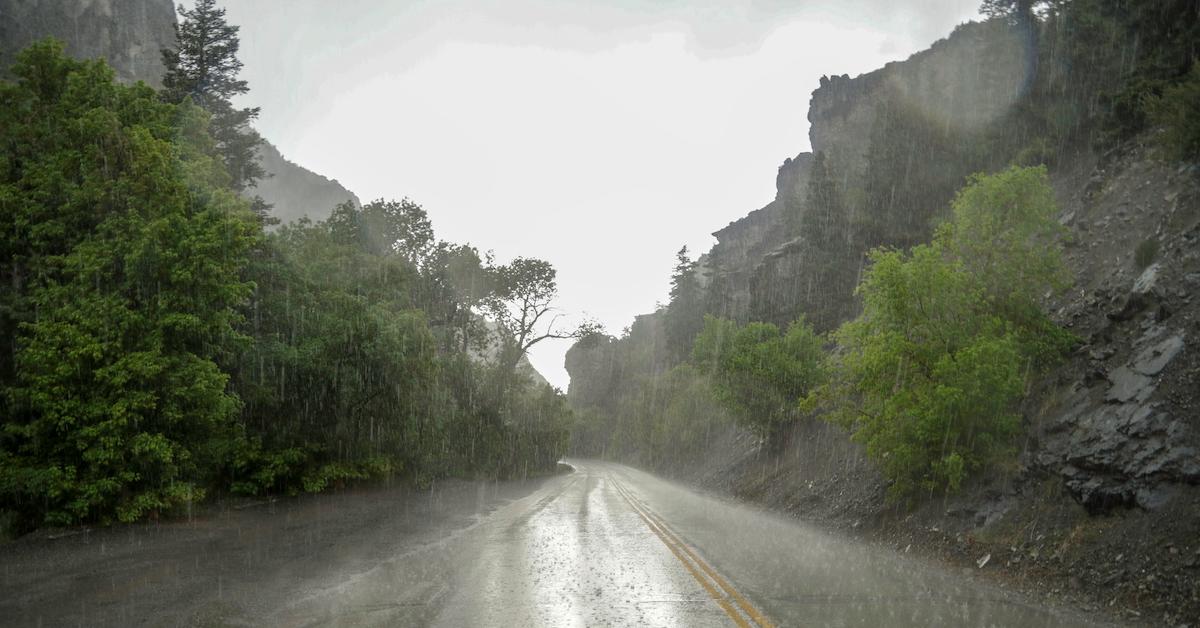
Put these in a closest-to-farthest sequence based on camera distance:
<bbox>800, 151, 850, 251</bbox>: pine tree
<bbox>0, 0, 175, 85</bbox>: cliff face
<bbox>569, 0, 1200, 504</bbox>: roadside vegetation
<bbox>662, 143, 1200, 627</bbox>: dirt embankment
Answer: <bbox>662, 143, 1200, 627</bbox>: dirt embankment, <bbox>569, 0, 1200, 504</bbox>: roadside vegetation, <bbox>0, 0, 175, 85</bbox>: cliff face, <bbox>800, 151, 850, 251</bbox>: pine tree

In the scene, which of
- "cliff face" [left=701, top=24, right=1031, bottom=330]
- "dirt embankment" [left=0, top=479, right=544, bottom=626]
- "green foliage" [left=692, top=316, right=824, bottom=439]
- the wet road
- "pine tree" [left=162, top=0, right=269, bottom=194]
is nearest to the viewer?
the wet road

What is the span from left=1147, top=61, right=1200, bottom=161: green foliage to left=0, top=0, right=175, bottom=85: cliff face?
52.7m

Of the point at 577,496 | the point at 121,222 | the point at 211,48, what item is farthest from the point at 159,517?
the point at 211,48

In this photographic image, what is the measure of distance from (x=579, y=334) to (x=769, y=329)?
1682 centimetres

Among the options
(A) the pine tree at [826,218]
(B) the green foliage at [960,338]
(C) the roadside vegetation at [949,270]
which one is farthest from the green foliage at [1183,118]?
(A) the pine tree at [826,218]

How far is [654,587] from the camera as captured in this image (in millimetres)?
9234

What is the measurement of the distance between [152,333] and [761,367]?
73.4 ft

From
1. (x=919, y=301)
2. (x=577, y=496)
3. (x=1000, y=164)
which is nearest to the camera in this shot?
(x=919, y=301)

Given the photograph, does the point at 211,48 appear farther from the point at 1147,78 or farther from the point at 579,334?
the point at 1147,78

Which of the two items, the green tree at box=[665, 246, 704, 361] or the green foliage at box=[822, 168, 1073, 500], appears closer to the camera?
the green foliage at box=[822, 168, 1073, 500]

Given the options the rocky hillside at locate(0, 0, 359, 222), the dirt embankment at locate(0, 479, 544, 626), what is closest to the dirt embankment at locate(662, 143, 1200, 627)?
the dirt embankment at locate(0, 479, 544, 626)

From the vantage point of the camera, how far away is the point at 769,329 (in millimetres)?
31359

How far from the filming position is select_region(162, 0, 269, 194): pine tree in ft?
115

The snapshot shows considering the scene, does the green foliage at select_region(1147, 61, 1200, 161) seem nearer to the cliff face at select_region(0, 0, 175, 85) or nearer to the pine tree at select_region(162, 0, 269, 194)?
the pine tree at select_region(162, 0, 269, 194)
